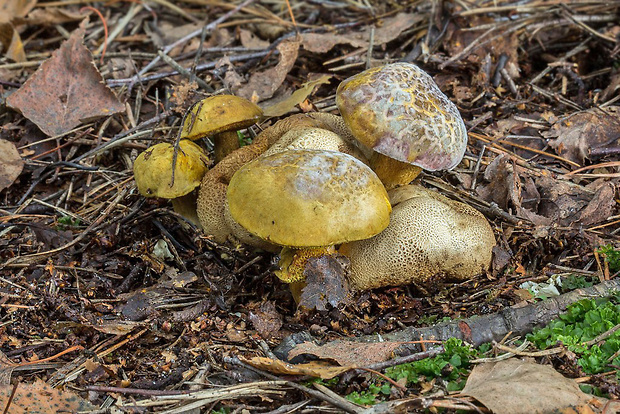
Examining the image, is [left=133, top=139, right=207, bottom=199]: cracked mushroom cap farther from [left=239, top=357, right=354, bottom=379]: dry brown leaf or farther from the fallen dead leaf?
[left=239, top=357, right=354, bottom=379]: dry brown leaf

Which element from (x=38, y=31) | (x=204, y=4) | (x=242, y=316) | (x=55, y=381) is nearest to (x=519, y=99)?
(x=242, y=316)

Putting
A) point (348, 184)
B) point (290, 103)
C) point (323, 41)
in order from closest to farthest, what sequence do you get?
point (348, 184) < point (290, 103) < point (323, 41)

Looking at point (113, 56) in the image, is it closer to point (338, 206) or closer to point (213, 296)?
point (213, 296)

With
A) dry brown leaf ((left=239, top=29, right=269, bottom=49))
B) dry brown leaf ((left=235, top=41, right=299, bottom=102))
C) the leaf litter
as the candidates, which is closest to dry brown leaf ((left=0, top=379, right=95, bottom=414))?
the leaf litter

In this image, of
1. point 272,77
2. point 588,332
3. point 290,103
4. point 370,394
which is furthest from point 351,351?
point 272,77

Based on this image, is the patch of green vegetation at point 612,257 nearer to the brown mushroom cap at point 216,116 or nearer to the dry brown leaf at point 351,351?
the dry brown leaf at point 351,351

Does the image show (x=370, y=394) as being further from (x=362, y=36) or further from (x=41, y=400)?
(x=362, y=36)

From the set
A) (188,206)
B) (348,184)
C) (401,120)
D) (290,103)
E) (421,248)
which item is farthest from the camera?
(290,103)
